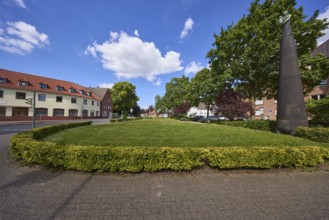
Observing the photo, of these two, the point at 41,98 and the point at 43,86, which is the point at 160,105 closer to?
the point at 43,86

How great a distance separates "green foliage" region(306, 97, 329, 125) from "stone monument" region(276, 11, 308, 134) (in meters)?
3.98

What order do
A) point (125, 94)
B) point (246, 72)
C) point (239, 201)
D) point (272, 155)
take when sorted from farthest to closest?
point (125, 94) < point (246, 72) < point (272, 155) < point (239, 201)

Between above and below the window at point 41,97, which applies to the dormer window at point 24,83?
above

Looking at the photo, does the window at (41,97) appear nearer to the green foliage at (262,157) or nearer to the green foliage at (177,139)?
the green foliage at (177,139)

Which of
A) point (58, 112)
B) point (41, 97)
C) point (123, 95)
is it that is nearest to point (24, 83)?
point (41, 97)

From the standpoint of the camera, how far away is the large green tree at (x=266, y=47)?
1299 centimetres

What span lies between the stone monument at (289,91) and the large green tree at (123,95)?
42817mm

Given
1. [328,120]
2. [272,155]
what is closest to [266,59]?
[328,120]

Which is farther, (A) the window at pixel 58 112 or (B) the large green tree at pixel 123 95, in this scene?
(B) the large green tree at pixel 123 95

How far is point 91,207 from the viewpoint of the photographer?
9.07ft

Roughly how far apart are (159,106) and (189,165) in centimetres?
5046

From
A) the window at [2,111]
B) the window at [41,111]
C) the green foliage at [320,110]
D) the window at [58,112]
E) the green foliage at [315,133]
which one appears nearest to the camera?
the green foliage at [315,133]

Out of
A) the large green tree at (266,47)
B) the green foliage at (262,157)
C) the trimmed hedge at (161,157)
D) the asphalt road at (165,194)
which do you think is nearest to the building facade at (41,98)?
the trimmed hedge at (161,157)

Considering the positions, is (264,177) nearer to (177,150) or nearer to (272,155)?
(272,155)
